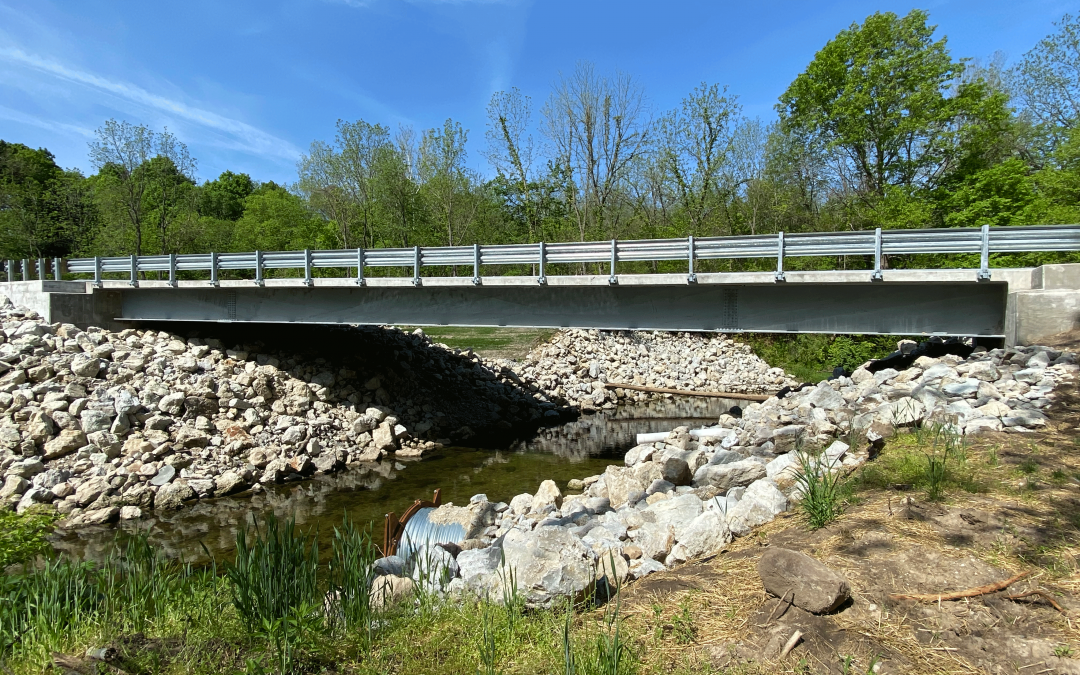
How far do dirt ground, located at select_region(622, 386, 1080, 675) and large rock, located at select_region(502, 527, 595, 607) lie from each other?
37 centimetres

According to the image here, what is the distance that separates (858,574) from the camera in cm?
411

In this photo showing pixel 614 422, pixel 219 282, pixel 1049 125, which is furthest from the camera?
pixel 1049 125

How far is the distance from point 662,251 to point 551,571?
1051 cm

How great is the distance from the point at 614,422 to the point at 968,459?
661 inches

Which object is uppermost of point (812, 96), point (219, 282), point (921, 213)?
point (812, 96)

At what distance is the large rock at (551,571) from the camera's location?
14.6ft

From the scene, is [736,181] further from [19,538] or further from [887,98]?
[19,538]

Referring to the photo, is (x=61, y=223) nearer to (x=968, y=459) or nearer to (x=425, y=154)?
(x=425, y=154)

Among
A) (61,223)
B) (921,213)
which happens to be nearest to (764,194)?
(921,213)

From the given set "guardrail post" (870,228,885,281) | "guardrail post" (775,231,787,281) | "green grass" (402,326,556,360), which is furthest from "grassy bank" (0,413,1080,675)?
"green grass" (402,326,556,360)

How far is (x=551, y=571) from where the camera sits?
4.52m

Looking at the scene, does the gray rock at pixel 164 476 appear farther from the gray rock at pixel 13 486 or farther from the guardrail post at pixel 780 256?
the guardrail post at pixel 780 256

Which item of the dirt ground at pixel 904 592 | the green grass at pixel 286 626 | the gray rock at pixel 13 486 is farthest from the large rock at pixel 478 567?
the gray rock at pixel 13 486

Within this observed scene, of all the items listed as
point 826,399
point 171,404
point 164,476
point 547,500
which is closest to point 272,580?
point 547,500
